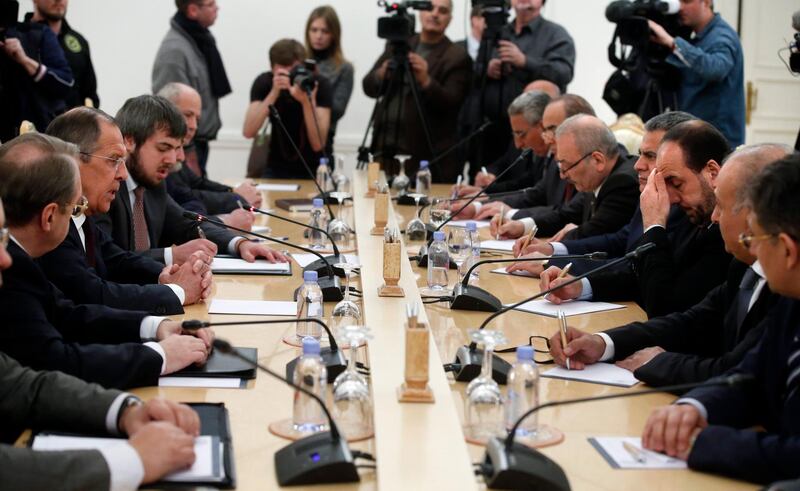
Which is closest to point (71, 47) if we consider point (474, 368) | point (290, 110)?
point (290, 110)

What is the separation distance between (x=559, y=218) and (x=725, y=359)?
2.26m

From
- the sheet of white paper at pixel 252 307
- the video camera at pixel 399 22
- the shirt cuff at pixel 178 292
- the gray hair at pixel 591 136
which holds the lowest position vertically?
the sheet of white paper at pixel 252 307

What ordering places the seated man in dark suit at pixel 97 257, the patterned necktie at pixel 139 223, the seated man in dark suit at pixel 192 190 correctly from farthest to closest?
the seated man in dark suit at pixel 192 190
the patterned necktie at pixel 139 223
the seated man in dark suit at pixel 97 257

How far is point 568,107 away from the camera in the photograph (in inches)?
175

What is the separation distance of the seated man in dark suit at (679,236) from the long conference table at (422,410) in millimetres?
106

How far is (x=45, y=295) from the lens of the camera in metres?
2.17

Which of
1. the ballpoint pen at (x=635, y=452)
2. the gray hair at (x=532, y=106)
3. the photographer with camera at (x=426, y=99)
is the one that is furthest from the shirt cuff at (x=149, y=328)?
the photographer with camera at (x=426, y=99)

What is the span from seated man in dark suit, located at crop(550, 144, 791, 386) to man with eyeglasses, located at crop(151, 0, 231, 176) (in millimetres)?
3780

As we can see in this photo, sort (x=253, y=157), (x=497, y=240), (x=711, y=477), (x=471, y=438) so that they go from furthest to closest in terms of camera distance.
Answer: (x=253, y=157) → (x=497, y=240) → (x=471, y=438) → (x=711, y=477)

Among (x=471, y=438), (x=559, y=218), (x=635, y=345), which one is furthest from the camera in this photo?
(x=559, y=218)

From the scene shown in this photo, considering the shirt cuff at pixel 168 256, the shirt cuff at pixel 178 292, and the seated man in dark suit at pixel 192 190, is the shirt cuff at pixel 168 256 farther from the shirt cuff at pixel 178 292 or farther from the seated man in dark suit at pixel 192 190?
the seated man in dark suit at pixel 192 190

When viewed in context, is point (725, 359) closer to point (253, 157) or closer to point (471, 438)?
point (471, 438)

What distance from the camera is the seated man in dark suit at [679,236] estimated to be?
286 cm

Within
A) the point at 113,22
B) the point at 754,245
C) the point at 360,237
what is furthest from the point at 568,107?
the point at 113,22
